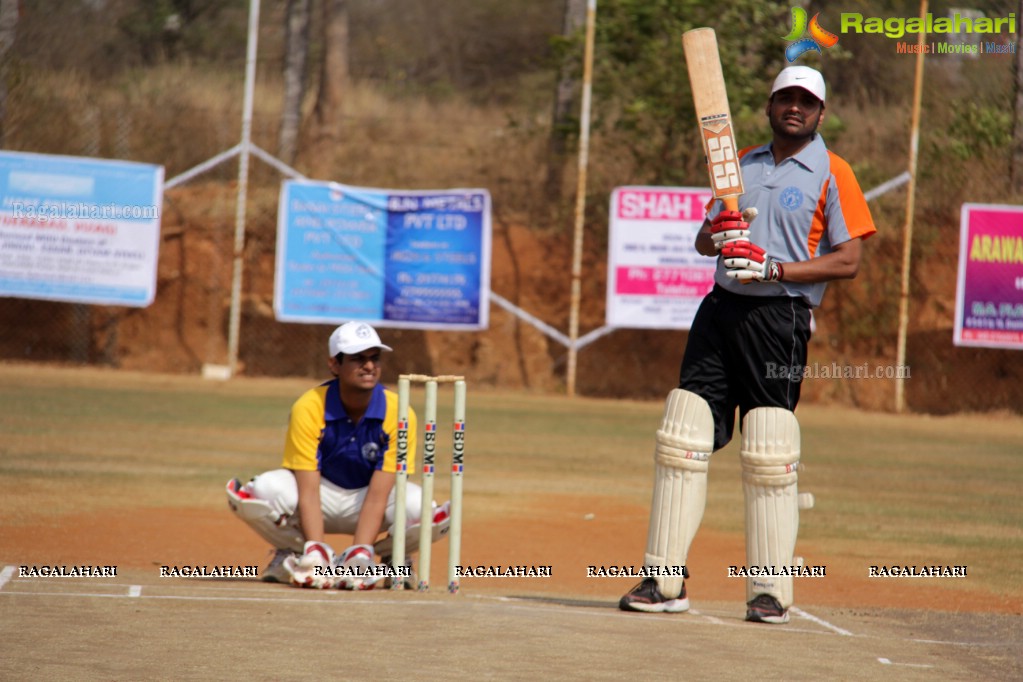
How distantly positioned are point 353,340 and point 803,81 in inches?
95.3

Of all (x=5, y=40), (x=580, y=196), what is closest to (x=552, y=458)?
(x=580, y=196)

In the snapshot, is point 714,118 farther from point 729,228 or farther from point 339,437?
point 339,437

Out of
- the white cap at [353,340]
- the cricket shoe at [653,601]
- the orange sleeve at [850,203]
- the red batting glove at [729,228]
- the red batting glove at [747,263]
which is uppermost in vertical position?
the orange sleeve at [850,203]

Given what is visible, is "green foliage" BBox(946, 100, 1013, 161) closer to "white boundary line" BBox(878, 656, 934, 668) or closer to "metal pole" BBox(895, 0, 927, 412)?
"metal pole" BBox(895, 0, 927, 412)

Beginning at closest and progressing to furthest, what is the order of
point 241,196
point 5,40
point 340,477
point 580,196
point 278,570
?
point 278,570
point 340,477
point 580,196
point 241,196
point 5,40

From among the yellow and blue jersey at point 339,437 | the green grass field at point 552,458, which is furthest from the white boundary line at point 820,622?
the yellow and blue jersey at point 339,437

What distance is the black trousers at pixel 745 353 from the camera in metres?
5.60

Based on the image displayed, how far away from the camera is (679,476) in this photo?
5.66m

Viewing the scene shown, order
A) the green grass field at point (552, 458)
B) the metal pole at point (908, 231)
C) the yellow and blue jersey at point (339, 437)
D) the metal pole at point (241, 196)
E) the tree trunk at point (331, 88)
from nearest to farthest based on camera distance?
the yellow and blue jersey at point (339, 437)
the green grass field at point (552, 458)
the metal pole at point (908, 231)
the metal pole at point (241, 196)
the tree trunk at point (331, 88)

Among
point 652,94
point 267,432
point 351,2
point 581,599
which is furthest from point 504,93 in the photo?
point 581,599

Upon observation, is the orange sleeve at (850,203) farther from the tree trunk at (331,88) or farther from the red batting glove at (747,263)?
the tree trunk at (331,88)

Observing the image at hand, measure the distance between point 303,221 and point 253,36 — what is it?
2867 millimetres

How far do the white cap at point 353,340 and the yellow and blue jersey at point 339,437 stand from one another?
263 mm

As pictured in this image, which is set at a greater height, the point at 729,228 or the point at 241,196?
the point at 241,196
